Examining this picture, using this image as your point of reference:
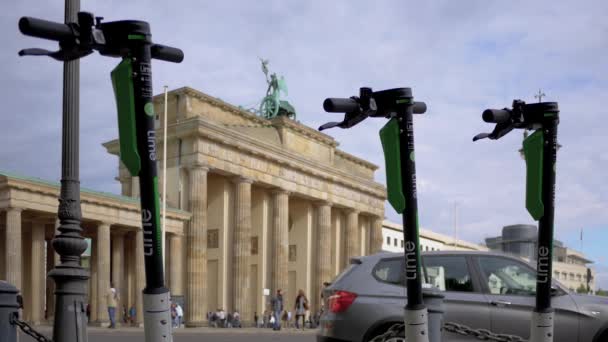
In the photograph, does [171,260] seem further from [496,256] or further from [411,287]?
[411,287]

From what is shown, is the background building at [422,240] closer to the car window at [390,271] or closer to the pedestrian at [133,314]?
the pedestrian at [133,314]

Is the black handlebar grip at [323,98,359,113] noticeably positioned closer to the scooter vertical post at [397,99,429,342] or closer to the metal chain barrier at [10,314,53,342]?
the scooter vertical post at [397,99,429,342]

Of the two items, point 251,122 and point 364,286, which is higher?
point 251,122

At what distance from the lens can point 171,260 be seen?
42.1 meters

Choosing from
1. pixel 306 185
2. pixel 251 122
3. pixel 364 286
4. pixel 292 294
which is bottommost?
pixel 292 294

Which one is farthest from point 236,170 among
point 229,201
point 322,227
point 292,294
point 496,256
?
point 496,256

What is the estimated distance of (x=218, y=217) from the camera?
48.2 metres

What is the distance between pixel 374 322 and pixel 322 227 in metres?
46.1

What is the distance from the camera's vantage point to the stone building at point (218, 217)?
3784 cm

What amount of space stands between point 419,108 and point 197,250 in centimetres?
3842

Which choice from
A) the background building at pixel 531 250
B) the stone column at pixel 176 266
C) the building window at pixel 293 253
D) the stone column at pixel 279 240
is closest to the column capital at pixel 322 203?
the building window at pixel 293 253

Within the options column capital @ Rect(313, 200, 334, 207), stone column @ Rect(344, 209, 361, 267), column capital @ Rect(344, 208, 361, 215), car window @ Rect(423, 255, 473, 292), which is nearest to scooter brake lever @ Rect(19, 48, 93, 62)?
car window @ Rect(423, 255, 473, 292)

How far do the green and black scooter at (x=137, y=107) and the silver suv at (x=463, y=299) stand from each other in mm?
4631

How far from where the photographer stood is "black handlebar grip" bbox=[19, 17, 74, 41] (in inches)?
176
